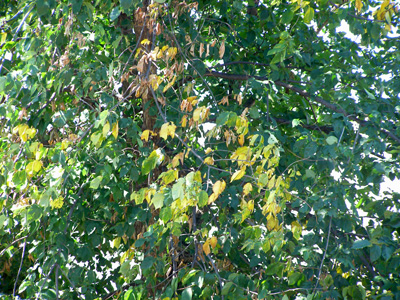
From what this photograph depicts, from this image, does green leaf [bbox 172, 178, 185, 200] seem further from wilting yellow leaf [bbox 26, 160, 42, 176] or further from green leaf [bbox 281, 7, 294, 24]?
green leaf [bbox 281, 7, 294, 24]

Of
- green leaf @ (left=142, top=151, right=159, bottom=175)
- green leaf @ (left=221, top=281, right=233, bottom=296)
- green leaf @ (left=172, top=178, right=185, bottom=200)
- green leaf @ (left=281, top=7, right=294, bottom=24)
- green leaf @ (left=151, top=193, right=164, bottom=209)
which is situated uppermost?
green leaf @ (left=281, top=7, right=294, bottom=24)

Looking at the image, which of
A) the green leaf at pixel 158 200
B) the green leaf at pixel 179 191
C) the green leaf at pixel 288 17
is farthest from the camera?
the green leaf at pixel 288 17

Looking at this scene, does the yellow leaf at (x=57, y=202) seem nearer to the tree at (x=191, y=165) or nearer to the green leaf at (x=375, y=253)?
the tree at (x=191, y=165)

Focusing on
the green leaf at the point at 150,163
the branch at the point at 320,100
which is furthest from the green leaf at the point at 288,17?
the green leaf at the point at 150,163

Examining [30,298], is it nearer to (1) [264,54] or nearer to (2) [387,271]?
(2) [387,271]

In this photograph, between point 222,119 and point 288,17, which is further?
point 288,17

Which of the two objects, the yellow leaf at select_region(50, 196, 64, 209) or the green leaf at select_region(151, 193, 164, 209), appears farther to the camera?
the yellow leaf at select_region(50, 196, 64, 209)

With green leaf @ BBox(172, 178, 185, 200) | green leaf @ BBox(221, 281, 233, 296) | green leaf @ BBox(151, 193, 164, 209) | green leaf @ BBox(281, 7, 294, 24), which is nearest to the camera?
green leaf @ BBox(172, 178, 185, 200)

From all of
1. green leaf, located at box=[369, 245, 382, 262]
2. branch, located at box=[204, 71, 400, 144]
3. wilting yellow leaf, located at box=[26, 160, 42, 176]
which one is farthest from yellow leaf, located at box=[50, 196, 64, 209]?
green leaf, located at box=[369, 245, 382, 262]

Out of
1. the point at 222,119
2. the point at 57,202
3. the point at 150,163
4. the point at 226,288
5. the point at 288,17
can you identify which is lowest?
the point at 226,288

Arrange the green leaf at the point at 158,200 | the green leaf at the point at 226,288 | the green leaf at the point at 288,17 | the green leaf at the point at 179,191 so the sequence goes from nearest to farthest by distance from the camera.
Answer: the green leaf at the point at 179,191
the green leaf at the point at 158,200
the green leaf at the point at 226,288
the green leaf at the point at 288,17

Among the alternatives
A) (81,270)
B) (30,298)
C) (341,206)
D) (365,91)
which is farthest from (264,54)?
(30,298)

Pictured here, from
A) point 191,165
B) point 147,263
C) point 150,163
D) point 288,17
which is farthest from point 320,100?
point 147,263

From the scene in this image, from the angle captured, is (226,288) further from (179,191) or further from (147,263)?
(179,191)
